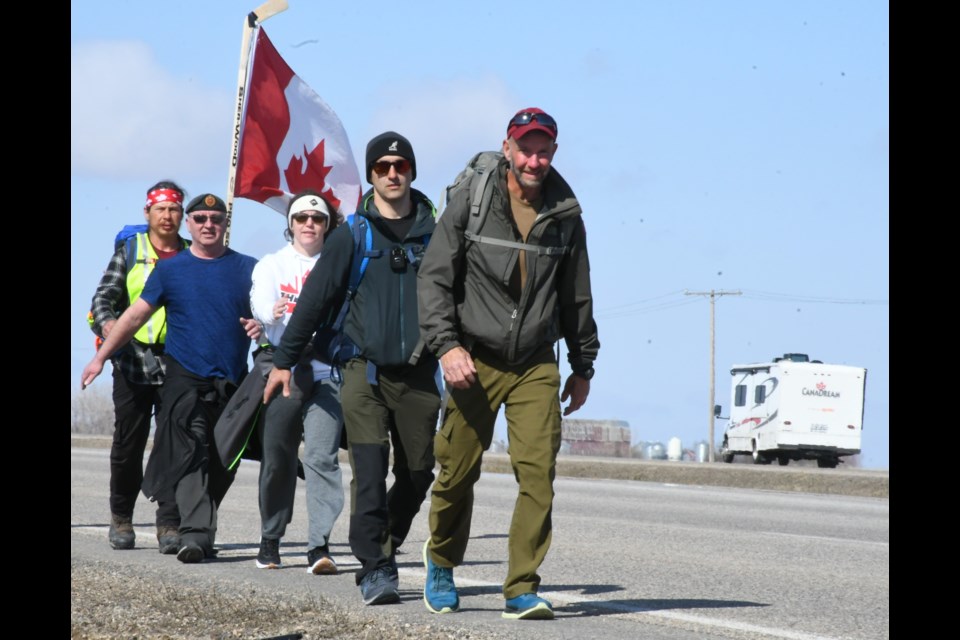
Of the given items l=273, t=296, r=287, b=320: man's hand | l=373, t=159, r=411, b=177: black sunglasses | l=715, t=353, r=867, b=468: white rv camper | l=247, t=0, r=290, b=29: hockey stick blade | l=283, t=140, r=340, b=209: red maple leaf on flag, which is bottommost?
l=715, t=353, r=867, b=468: white rv camper

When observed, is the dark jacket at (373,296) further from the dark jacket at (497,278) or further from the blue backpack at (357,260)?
the dark jacket at (497,278)

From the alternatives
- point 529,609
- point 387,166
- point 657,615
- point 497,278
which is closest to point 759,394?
point 387,166

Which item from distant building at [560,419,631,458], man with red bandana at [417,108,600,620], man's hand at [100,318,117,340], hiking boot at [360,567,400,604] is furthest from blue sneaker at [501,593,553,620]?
distant building at [560,419,631,458]

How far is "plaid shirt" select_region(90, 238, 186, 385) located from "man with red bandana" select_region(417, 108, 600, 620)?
324cm

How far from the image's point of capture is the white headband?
27.8ft

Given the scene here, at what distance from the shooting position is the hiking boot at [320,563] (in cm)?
805

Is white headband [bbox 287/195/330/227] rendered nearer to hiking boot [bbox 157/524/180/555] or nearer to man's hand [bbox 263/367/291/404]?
man's hand [bbox 263/367/291/404]

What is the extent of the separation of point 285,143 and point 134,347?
4.04 meters

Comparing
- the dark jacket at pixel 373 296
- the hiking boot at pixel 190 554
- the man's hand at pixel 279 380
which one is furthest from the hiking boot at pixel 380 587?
the hiking boot at pixel 190 554

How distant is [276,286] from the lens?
8453 millimetres

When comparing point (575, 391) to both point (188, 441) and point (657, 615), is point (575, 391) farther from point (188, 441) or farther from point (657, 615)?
point (188, 441)

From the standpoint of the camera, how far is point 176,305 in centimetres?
909

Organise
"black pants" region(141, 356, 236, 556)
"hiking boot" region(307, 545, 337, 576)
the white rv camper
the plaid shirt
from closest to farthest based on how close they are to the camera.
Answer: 1. "hiking boot" region(307, 545, 337, 576)
2. "black pants" region(141, 356, 236, 556)
3. the plaid shirt
4. the white rv camper
